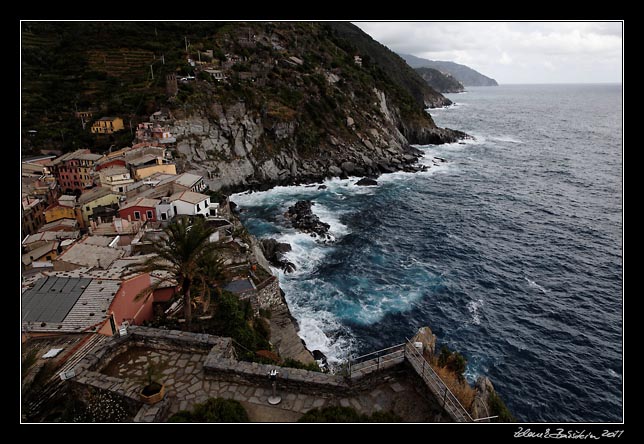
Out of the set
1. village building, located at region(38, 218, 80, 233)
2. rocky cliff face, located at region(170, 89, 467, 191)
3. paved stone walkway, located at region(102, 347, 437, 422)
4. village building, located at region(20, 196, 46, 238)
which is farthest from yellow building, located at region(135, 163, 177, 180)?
paved stone walkway, located at region(102, 347, 437, 422)

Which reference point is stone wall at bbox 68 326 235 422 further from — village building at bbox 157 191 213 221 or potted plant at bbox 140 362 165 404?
village building at bbox 157 191 213 221

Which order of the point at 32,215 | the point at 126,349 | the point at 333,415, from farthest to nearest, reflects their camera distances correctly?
1. the point at 32,215
2. the point at 126,349
3. the point at 333,415

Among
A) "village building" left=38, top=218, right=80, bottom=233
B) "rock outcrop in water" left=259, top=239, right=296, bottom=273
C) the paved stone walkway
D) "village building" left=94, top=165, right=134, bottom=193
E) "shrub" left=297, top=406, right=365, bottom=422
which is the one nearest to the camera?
"shrub" left=297, top=406, right=365, bottom=422

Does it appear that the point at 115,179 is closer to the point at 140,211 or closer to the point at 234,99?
the point at 140,211

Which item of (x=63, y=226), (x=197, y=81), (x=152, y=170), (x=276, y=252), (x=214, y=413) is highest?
(x=197, y=81)

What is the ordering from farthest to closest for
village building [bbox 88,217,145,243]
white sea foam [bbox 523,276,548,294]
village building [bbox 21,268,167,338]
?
white sea foam [bbox 523,276,548,294], village building [bbox 88,217,145,243], village building [bbox 21,268,167,338]

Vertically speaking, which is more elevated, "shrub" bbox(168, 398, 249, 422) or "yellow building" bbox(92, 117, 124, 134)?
"yellow building" bbox(92, 117, 124, 134)

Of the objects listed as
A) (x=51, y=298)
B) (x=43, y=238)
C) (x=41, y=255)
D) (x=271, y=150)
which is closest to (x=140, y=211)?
(x=41, y=255)
